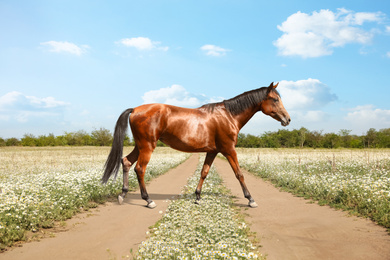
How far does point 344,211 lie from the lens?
7.52 metres

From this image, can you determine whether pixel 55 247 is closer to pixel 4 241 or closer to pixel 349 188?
pixel 4 241

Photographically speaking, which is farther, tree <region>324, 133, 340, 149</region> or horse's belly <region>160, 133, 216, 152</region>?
tree <region>324, 133, 340, 149</region>

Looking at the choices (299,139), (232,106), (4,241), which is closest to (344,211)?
(232,106)

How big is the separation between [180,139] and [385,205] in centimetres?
585

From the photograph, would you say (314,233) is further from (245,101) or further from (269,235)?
(245,101)

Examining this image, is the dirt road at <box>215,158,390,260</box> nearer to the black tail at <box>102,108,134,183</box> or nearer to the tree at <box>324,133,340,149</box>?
the black tail at <box>102,108,134,183</box>

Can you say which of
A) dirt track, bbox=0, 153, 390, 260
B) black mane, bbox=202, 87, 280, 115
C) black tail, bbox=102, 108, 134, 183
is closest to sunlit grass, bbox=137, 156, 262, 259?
dirt track, bbox=0, 153, 390, 260

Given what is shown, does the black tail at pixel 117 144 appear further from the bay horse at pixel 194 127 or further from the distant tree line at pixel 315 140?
the distant tree line at pixel 315 140

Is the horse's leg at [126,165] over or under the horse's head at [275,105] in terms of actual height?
under

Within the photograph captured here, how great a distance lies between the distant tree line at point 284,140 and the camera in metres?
89.4

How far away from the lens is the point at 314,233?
18.6 ft

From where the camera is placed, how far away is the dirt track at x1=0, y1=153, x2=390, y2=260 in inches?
180

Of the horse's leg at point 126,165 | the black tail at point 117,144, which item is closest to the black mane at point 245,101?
the black tail at point 117,144

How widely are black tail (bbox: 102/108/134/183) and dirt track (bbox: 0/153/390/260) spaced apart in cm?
117
